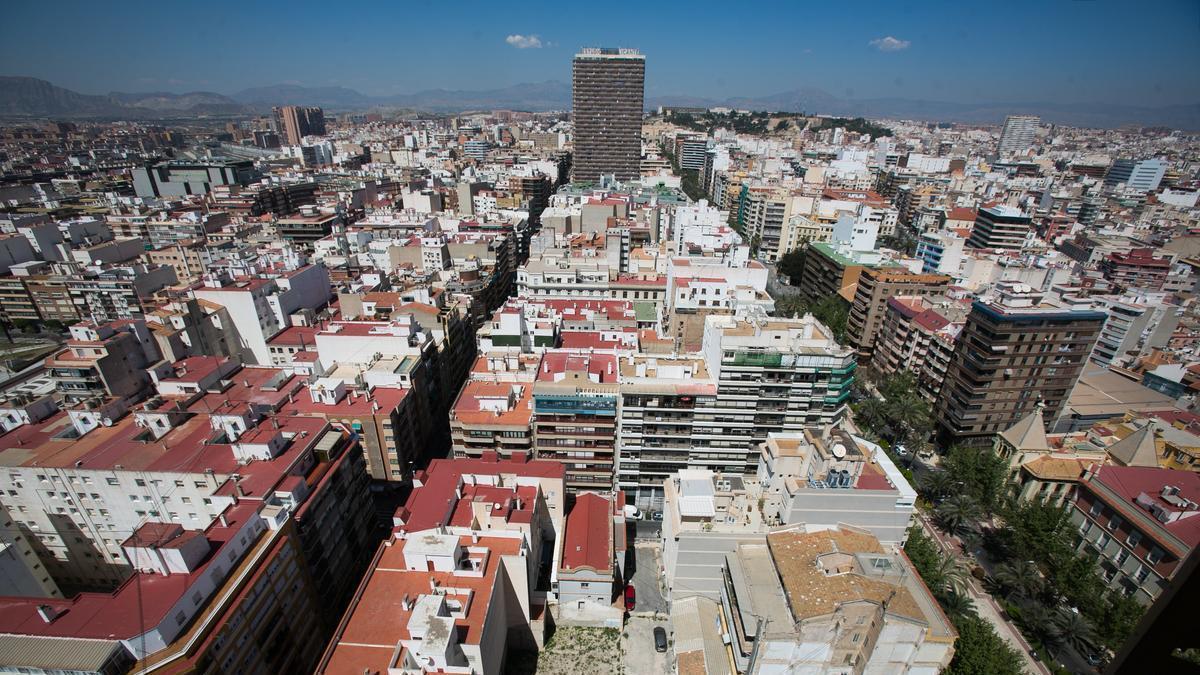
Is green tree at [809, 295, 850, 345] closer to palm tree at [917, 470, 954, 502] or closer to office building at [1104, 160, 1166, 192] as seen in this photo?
palm tree at [917, 470, 954, 502]

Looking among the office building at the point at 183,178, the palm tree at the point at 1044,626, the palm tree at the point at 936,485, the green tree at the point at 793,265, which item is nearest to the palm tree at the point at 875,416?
the palm tree at the point at 936,485

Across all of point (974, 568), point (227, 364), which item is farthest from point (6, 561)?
point (974, 568)

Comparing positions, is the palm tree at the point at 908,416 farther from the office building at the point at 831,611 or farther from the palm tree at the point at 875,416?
the office building at the point at 831,611

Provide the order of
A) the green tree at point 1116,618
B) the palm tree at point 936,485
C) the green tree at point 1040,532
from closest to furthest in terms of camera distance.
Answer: the green tree at point 1116,618 < the green tree at point 1040,532 < the palm tree at point 936,485

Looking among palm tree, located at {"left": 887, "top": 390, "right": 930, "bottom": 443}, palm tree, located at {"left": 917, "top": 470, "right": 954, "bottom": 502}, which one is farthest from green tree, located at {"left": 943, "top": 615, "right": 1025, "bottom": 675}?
palm tree, located at {"left": 887, "top": 390, "right": 930, "bottom": 443}

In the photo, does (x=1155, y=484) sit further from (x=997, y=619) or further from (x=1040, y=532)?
(x=997, y=619)

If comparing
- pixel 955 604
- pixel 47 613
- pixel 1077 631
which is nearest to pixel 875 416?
pixel 955 604
